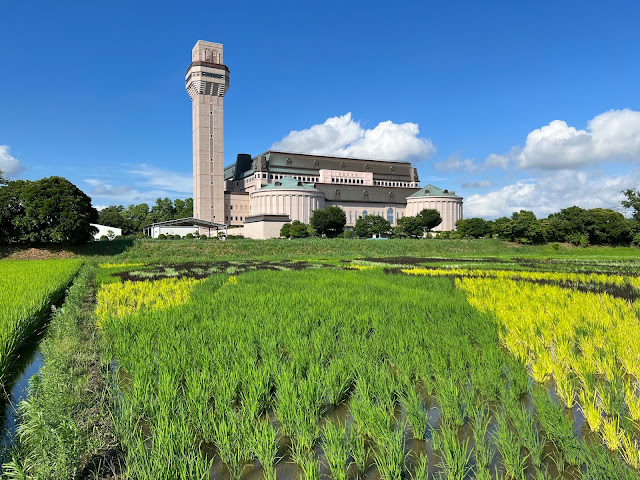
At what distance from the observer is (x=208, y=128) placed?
82.9m

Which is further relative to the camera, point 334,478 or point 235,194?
point 235,194

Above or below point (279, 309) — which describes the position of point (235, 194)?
above

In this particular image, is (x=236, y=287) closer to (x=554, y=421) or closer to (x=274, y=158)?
(x=554, y=421)

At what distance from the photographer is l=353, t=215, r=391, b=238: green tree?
7300 centimetres

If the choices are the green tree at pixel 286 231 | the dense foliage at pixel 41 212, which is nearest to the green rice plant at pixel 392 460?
the dense foliage at pixel 41 212

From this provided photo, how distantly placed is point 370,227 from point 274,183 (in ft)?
82.0

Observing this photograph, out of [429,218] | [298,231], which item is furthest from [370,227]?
[298,231]

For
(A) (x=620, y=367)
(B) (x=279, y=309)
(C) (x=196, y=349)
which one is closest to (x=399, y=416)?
(C) (x=196, y=349)

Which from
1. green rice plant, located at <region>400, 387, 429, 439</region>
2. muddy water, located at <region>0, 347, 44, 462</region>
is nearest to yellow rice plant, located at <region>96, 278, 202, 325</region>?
muddy water, located at <region>0, 347, 44, 462</region>

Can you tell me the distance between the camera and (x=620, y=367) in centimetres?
525

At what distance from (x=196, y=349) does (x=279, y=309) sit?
2.87 meters

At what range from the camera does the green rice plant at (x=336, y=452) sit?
9.00ft

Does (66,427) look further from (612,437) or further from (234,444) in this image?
(612,437)

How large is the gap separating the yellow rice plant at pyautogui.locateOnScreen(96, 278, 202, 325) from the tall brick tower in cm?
7301
